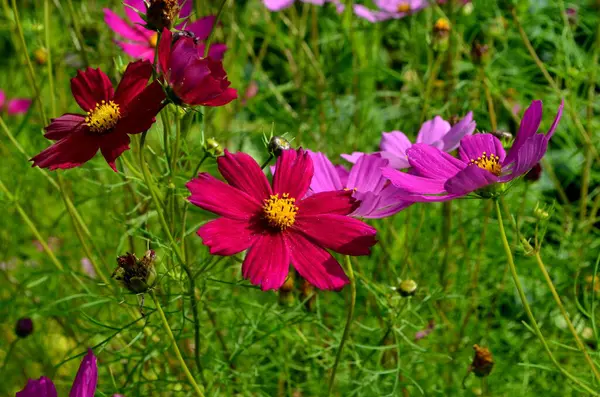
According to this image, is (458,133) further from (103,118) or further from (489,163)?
(103,118)

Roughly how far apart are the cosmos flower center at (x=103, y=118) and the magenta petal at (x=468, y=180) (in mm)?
271


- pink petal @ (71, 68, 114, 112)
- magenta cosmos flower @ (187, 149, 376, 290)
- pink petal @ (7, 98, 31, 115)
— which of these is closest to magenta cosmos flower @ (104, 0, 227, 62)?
pink petal @ (71, 68, 114, 112)

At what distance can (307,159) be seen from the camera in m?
0.56

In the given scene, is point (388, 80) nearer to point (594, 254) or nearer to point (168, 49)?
point (594, 254)

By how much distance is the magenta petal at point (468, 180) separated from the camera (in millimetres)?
482

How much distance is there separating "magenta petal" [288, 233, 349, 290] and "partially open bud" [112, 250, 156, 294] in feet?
0.35

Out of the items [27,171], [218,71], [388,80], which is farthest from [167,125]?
[388,80]

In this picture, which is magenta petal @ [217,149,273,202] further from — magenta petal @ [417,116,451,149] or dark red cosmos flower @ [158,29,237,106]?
magenta petal @ [417,116,451,149]

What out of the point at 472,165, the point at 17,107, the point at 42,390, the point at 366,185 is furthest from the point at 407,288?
the point at 17,107

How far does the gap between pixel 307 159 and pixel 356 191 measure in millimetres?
68

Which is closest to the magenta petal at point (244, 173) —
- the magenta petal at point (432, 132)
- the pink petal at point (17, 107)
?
the magenta petal at point (432, 132)

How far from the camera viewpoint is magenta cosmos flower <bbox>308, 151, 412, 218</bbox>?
0.58 m

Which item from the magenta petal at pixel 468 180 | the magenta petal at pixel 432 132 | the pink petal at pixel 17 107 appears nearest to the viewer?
the magenta petal at pixel 468 180

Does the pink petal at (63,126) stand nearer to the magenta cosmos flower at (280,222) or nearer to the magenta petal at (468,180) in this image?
the magenta cosmos flower at (280,222)
